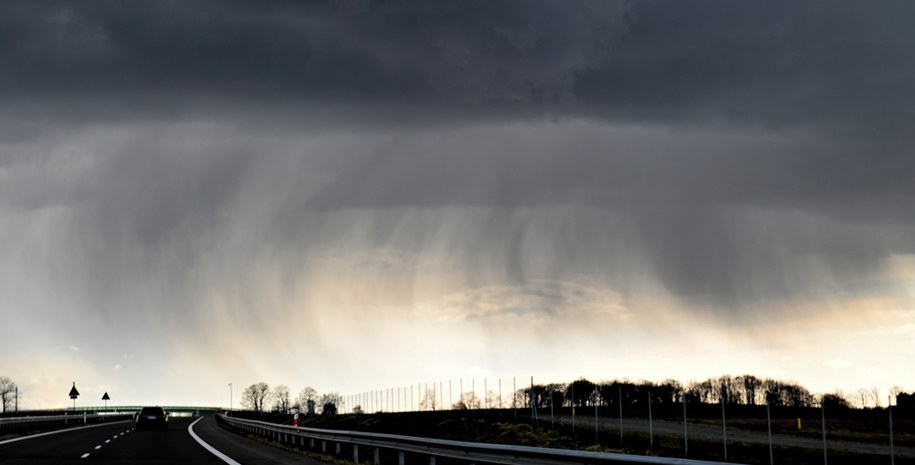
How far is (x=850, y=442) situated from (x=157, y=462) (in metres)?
52.0

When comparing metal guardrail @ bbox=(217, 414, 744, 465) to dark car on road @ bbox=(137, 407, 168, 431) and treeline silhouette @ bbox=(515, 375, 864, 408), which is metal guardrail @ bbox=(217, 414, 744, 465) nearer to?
dark car on road @ bbox=(137, 407, 168, 431)

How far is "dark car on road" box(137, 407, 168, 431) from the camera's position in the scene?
62.1 meters

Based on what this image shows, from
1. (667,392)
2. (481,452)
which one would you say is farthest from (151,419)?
(667,392)

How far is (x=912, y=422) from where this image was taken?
79.5 metres

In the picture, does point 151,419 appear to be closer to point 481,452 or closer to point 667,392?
point 481,452

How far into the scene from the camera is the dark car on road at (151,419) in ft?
204

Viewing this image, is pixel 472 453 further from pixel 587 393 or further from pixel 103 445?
pixel 587 393

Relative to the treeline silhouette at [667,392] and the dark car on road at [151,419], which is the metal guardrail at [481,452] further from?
the treeline silhouette at [667,392]

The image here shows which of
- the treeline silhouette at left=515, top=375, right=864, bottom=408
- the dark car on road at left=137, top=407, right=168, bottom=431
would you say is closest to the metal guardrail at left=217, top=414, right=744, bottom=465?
the dark car on road at left=137, top=407, right=168, bottom=431

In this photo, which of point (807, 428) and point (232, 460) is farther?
point (807, 428)

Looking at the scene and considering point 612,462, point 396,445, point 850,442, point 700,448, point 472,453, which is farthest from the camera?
point 850,442

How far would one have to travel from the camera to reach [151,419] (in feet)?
205

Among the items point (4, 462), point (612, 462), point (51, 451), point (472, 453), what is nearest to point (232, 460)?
point (4, 462)

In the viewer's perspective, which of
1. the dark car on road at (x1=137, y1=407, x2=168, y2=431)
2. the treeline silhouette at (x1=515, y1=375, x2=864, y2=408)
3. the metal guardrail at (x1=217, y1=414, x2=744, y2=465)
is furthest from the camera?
the treeline silhouette at (x1=515, y1=375, x2=864, y2=408)
